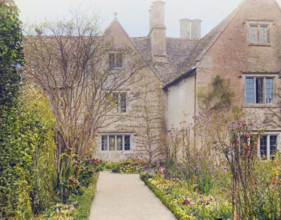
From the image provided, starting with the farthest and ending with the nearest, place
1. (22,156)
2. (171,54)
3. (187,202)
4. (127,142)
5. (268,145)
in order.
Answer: (171,54)
(127,142)
(268,145)
(187,202)
(22,156)

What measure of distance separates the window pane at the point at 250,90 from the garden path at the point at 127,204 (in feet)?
23.2

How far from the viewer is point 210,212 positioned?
8352 mm

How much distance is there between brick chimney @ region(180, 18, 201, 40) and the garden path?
2201 centimetres

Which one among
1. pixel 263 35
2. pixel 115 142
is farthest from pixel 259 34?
pixel 115 142

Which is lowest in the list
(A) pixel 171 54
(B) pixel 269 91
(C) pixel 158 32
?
(B) pixel 269 91

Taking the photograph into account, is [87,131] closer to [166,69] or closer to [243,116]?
[243,116]

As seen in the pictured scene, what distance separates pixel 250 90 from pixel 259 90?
0.45 meters

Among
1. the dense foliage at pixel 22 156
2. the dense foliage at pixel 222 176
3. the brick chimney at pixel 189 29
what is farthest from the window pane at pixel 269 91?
the brick chimney at pixel 189 29

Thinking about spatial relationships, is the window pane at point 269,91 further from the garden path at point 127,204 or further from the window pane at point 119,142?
the window pane at point 119,142

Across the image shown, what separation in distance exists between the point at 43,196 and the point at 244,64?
1285 cm

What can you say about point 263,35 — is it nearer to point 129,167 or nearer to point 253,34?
point 253,34

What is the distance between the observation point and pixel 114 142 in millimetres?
24516

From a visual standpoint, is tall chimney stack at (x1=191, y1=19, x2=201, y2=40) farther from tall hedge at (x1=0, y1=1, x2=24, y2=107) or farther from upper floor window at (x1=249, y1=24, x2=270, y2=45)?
tall hedge at (x1=0, y1=1, x2=24, y2=107)

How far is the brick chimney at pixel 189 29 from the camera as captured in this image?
34.3m
